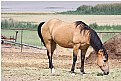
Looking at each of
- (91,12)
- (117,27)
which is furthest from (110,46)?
(91,12)

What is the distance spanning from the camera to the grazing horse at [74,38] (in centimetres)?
1200

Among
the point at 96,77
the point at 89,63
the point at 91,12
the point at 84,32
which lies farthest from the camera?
the point at 91,12

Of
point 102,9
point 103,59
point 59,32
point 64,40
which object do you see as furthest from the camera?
point 102,9

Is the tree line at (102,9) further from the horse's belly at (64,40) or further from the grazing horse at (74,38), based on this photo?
the horse's belly at (64,40)

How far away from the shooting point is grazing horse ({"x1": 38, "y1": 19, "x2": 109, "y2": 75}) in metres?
12.0

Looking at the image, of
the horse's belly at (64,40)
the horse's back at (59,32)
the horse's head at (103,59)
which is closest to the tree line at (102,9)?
the horse's back at (59,32)

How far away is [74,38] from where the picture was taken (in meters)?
12.2

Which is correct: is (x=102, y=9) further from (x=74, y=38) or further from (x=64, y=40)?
(x=74, y=38)

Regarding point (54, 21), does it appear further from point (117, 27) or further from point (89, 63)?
point (117, 27)

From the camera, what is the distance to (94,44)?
1202cm

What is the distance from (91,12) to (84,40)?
→ 2899cm

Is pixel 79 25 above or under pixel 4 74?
above

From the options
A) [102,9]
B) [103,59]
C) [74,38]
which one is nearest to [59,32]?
[74,38]

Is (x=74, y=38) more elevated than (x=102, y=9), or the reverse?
(x=74, y=38)
